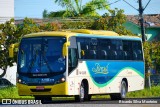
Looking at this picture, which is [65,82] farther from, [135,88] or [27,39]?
[135,88]

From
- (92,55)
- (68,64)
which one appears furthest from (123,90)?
(68,64)

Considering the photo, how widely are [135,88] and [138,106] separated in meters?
12.1

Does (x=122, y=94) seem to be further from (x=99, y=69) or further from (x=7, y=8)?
(x=7, y=8)

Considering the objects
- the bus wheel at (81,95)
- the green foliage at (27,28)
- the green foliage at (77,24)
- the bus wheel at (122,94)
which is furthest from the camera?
the green foliage at (77,24)

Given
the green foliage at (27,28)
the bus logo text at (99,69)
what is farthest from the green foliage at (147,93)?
the bus logo text at (99,69)

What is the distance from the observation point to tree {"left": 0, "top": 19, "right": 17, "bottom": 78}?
41.5 metres

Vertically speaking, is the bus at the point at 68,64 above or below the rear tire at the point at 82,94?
above

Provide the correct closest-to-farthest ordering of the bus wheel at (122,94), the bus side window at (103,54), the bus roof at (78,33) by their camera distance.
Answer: the bus roof at (78,33) < the bus side window at (103,54) < the bus wheel at (122,94)

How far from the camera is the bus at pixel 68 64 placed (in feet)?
86.5

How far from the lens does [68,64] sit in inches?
1041

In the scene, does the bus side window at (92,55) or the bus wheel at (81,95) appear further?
the bus side window at (92,55)

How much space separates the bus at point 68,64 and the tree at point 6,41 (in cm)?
1261

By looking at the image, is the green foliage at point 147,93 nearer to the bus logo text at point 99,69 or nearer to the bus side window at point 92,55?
the bus logo text at point 99,69

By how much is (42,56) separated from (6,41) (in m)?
15.8
